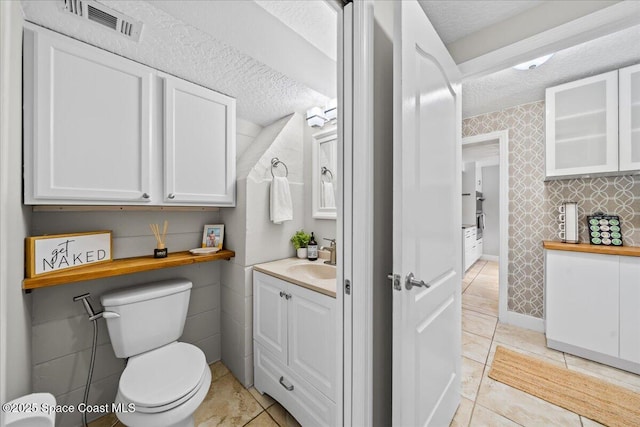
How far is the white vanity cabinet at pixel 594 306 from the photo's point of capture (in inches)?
71.8

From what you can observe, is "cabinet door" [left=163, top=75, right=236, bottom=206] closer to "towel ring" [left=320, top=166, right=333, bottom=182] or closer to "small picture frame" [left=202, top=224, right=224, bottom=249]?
"small picture frame" [left=202, top=224, right=224, bottom=249]

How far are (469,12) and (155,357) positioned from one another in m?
2.66

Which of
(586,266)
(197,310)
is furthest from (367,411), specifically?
(586,266)

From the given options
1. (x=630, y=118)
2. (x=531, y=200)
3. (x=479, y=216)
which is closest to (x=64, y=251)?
(x=531, y=200)

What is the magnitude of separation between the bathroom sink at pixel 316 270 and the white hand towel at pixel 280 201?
1.30 feet

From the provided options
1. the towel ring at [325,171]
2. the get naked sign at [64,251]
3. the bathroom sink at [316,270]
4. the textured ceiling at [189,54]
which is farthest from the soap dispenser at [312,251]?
the get naked sign at [64,251]

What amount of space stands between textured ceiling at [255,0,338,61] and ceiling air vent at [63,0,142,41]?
0.62 m

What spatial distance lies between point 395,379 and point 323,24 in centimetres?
174

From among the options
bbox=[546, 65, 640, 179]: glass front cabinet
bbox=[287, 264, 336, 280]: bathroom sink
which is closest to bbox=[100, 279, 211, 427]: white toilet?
bbox=[287, 264, 336, 280]: bathroom sink

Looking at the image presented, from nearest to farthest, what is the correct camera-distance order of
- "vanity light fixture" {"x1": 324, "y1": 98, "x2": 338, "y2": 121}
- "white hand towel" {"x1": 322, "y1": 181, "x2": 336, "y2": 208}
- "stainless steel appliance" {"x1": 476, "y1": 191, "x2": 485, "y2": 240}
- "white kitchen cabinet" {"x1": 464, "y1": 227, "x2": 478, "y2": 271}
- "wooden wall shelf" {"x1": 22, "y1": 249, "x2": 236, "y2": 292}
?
"wooden wall shelf" {"x1": 22, "y1": 249, "x2": 236, "y2": 292}
"vanity light fixture" {"x1": 324, "y1": 98, "x2": 338, "y2": 121}
"white hand towel" {"x1": 322, "y1": 181, "x2": 336, "y2": 208}
"white kitchen cabinet" {"x1": 464, "y1": 227, "x2": 478, "y2": 271}
"stainless steel appliance" {"x1": 476, "y1": 191, "x2": 485, "y2": 240}

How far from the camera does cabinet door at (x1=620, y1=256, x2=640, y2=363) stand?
180cm

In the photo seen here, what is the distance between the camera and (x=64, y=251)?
130 cm

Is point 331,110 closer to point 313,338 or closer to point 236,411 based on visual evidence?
point 313,338

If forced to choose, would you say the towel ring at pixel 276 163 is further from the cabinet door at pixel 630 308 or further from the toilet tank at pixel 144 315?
the cabinet door at pixel 630 308
